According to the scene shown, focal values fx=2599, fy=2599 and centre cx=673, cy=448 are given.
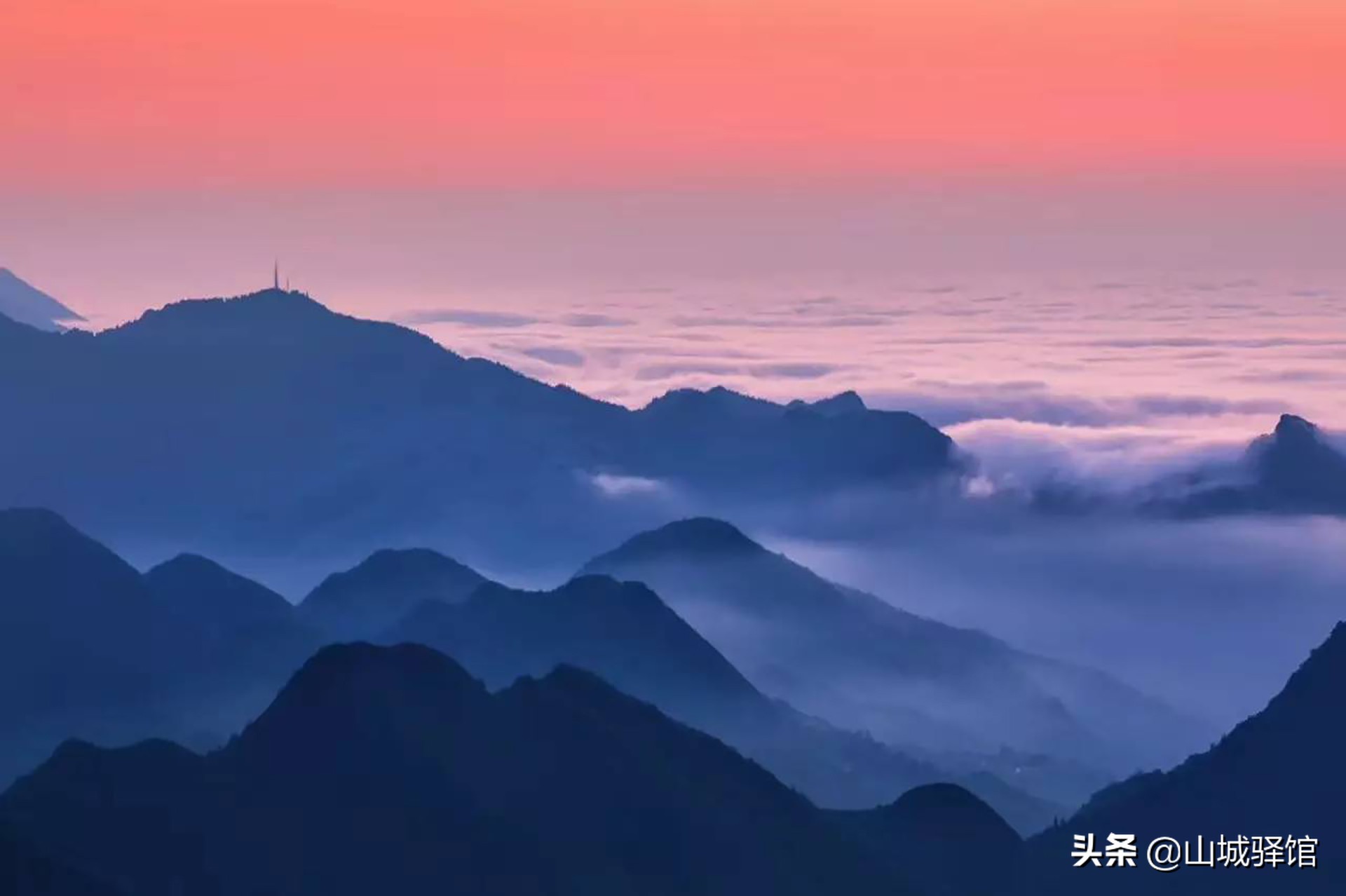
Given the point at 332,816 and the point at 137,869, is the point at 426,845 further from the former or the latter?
the point at 137,869

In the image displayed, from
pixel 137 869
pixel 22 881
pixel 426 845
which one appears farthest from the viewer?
pixel 426 845

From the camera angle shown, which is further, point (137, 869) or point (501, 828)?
point (501, 828)

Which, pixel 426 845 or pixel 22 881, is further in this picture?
pixel 426 845

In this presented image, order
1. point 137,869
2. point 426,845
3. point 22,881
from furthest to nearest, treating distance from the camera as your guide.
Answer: point 426,845 → point 137,869 → point 22,881

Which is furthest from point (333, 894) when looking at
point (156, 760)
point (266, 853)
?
point (156, 760)

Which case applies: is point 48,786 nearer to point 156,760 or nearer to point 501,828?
point 156,760

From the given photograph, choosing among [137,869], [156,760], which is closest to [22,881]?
[137,869]

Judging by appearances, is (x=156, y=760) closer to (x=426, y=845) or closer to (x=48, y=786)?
(x=48, y=786)

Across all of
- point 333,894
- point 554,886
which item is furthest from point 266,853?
point 554,886
